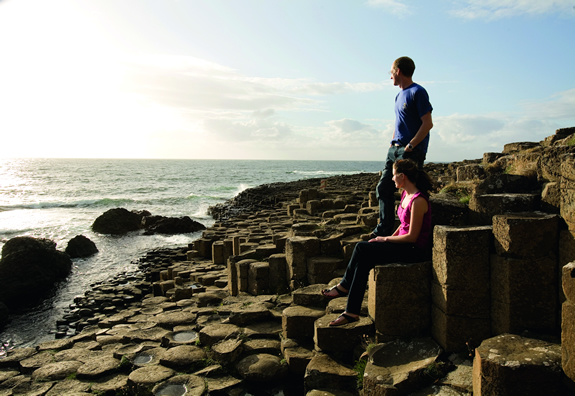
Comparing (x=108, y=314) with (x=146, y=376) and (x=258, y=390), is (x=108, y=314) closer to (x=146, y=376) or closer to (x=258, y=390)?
(x=146, y=376)

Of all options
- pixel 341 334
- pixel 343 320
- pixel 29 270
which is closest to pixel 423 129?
pixel 343 320

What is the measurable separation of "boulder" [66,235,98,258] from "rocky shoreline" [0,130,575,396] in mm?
9118

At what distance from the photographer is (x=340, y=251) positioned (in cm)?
769

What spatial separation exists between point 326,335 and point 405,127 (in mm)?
2937

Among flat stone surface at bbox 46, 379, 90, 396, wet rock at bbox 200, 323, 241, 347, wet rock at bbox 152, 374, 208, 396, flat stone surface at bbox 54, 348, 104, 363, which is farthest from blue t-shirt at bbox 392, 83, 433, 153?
flat stone surface at bbox 54, 348, 104, 363

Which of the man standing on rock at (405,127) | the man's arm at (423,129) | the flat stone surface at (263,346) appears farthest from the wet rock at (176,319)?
the man's arm at (423,129)

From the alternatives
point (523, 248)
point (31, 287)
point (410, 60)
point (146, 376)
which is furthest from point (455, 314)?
point (31, 287)

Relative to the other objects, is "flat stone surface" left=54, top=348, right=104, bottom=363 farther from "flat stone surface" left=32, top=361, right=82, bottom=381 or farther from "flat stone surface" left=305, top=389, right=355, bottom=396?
"flat stone surface" left=305, top=389, right=355, bottom=396

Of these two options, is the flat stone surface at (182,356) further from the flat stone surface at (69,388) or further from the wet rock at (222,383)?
the flat stone surface at (69,388)

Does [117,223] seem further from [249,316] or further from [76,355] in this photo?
[249,316]

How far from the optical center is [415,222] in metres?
4.63

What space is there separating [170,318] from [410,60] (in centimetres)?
650

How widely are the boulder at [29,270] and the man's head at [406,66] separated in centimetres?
1275

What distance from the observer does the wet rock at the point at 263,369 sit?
529 cm
